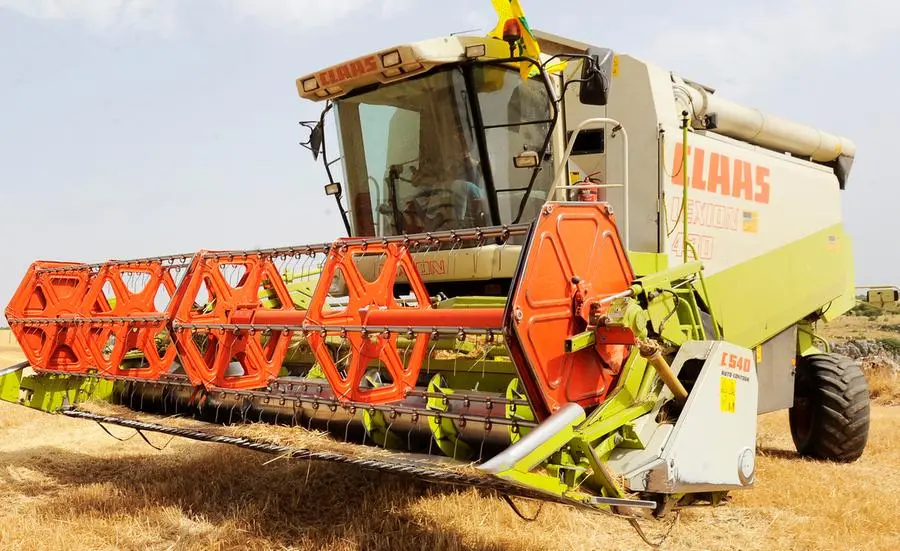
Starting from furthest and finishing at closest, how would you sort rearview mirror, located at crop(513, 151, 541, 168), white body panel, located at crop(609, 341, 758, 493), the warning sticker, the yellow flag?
rearview mirror, located at crop(513, 151, 541, 168), the yellow flag, the warning sticker, white body panel, located at crop(609, 341, 758, 493)

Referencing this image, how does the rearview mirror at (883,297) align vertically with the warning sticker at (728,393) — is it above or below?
below

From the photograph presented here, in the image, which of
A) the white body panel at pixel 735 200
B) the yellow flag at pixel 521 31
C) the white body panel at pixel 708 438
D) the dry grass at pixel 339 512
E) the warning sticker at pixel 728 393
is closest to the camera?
the white body panel at pixel 708 438

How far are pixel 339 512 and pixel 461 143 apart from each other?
2.09 m

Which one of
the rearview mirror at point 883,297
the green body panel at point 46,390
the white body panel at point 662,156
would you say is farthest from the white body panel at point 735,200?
the green body panel at point 46,390

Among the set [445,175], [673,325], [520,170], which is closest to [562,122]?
[520,170]

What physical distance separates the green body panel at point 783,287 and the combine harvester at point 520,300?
0.02 meters

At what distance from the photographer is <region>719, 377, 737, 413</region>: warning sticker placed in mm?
3562

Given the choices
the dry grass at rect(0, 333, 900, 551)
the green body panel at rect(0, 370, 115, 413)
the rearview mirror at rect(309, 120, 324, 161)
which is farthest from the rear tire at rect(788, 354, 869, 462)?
the green body panel at rect(0, 370, 115, 413)

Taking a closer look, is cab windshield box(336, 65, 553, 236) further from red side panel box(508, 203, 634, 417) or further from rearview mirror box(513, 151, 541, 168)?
red side panel box(508, 203, 634, 417)

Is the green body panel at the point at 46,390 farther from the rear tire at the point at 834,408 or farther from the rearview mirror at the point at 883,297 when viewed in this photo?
the rearview mirror at the point at 883,297

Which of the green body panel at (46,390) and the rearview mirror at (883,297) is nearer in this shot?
the green body panel at (46,390)

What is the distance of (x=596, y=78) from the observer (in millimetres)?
3844

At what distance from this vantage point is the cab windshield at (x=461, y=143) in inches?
181

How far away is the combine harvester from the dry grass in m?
0.46
